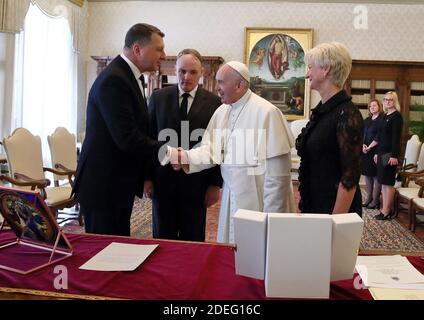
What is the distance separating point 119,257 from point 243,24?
774cm

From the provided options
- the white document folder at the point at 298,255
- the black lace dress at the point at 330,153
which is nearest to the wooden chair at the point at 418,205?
the black lace dress at the point at 330,153

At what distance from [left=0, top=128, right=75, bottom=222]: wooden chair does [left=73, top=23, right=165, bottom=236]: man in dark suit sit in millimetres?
2156

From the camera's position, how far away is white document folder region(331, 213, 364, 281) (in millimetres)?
1312

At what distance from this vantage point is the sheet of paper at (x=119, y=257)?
1.52 metres

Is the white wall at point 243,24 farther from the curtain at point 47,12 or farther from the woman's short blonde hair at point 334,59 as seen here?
the woman's short blonde hair at point 334,59

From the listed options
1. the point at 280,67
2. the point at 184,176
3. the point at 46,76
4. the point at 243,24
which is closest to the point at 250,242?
the point at 184,176

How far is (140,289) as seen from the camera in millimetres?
1372

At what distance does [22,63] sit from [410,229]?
241 inches

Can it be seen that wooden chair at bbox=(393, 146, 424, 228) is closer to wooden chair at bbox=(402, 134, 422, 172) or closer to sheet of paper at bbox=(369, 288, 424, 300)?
wooden chair at bbox=(402, 134, 422, 172)

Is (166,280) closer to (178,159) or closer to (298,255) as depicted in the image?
(298,255)

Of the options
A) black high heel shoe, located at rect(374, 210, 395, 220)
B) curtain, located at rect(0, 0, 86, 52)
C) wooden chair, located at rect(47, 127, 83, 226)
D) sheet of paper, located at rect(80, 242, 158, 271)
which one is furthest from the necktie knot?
curtain, located at rect(0, 0, 86, 52)

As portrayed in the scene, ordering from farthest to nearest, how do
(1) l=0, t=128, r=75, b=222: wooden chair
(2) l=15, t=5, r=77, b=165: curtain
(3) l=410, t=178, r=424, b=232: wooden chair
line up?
(2) l=15, t=5, r=77, b=165: curtain, (3) l=410, t=178, r=424, b=232: wooden chair, (1) l=0, t=128, r=75, b=222: wooden chair

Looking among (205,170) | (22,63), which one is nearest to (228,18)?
(22,63)
